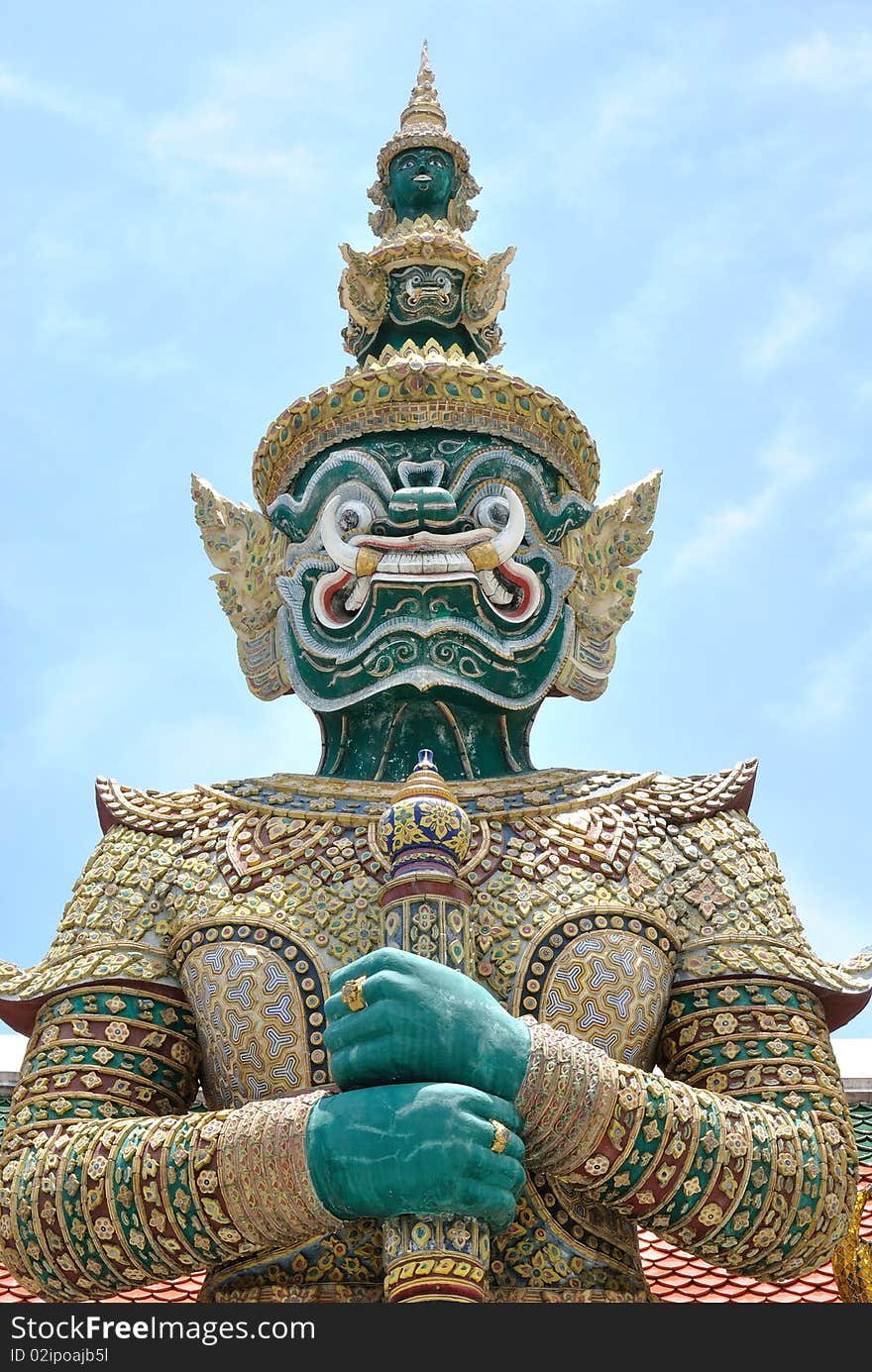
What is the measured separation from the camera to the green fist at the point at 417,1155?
210 inches

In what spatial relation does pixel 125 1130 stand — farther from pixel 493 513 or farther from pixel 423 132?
pixel 423 132

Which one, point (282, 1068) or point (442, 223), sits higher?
point (442, 223)

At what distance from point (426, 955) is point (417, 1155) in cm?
64

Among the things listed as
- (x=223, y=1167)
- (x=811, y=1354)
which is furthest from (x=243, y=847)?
(x=811, y=1354)

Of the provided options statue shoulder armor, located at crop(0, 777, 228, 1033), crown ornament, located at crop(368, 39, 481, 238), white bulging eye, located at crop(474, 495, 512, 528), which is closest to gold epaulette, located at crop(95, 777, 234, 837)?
statue shoulder armor, located at crop(0, 777, 228, 1033)

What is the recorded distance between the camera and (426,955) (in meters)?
5.75

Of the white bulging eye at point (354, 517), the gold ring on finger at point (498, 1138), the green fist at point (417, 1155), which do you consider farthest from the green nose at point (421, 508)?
the gold ring on finger at point (498, 1138)

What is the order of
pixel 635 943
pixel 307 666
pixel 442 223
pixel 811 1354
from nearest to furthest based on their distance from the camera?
A: pixel 811 1354 < pixel 635 943 < pixel 307 666 < pixel 442 223

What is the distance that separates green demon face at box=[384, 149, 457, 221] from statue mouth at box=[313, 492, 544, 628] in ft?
5.53

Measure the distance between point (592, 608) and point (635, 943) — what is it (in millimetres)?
1514

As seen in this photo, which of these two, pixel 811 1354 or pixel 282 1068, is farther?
pixel 282 1068

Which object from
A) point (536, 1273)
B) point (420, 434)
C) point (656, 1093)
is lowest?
point (536, 1273)

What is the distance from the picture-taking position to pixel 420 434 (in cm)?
721

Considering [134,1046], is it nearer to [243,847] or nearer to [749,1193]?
[243,847]
